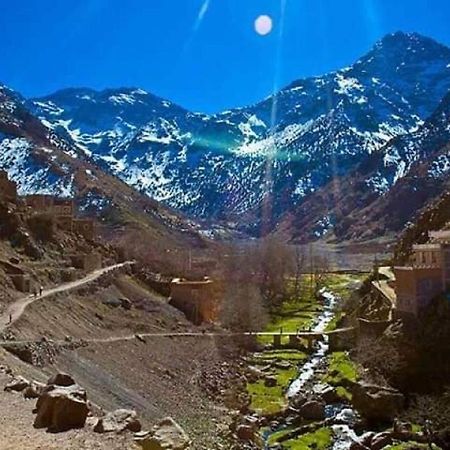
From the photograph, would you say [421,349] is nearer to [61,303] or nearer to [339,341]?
[339,341]

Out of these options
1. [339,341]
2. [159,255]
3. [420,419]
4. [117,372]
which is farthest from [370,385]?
[159,255]

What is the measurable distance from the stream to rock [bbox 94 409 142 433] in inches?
1009

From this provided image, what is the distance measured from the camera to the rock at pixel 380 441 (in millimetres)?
48656

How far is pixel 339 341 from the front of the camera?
306 feet

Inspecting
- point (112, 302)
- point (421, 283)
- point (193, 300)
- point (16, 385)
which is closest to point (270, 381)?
point (421, 283)

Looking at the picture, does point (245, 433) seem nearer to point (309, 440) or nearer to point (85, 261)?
point (309, 440)

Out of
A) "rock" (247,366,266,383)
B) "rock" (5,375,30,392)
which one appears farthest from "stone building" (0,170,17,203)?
"rock" (5,375,30,392)

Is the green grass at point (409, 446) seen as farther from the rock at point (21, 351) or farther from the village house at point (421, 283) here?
the village house at point (421, 283)

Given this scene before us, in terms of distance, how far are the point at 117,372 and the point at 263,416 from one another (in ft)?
42.0

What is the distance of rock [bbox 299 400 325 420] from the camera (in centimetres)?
5867

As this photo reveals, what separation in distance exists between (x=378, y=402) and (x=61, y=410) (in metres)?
37.5

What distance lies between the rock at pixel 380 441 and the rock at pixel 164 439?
91.3ft

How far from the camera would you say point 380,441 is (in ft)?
161

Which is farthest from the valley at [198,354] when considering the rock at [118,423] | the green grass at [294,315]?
the green grass at [294,315]
